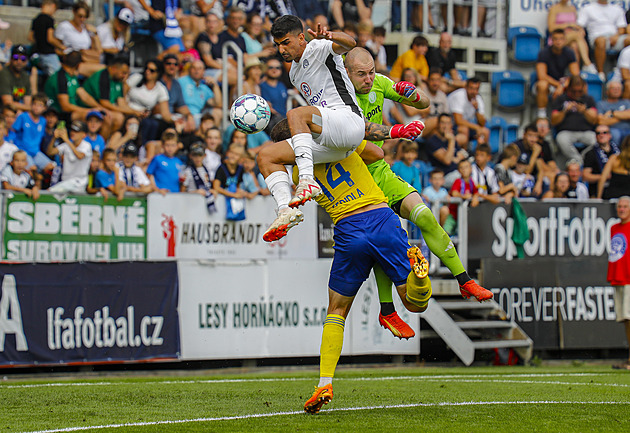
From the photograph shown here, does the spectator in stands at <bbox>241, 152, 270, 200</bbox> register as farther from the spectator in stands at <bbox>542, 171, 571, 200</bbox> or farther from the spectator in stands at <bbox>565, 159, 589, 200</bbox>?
the spectator in stands at <bbox>565, 159, 589, 200</bbox>

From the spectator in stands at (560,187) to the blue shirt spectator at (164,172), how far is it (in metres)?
6.33

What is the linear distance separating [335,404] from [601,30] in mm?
14395

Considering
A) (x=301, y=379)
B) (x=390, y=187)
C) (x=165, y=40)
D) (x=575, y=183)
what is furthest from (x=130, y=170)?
(x=575, y=183)

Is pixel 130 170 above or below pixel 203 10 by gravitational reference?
below

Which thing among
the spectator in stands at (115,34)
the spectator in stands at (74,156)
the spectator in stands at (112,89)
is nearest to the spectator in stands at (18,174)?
the spectator in stands at (74,156)

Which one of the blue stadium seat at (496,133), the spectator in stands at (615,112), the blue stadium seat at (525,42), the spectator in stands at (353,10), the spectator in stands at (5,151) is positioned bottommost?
the spectator in stands at (5,151)

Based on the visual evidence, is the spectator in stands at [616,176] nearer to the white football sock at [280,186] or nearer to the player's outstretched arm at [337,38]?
the player's outstretched arm at [337,38]

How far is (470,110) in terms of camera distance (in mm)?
18078

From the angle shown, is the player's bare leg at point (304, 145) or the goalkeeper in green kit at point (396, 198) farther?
the goalkeeper in green kit at point (396, 198)

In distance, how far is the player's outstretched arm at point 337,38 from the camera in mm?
7504

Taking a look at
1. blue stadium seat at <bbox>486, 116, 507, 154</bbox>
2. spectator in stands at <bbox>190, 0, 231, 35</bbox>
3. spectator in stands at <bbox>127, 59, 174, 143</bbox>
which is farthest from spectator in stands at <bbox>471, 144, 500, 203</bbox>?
spectator in stands at <bbox>190, 0, 231, 35</bbox>

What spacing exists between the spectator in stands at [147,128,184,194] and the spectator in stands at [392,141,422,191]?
3329mm

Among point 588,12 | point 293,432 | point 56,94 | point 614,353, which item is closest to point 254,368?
point 56,94

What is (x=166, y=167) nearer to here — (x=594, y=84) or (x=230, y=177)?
(x=230, y=177)
